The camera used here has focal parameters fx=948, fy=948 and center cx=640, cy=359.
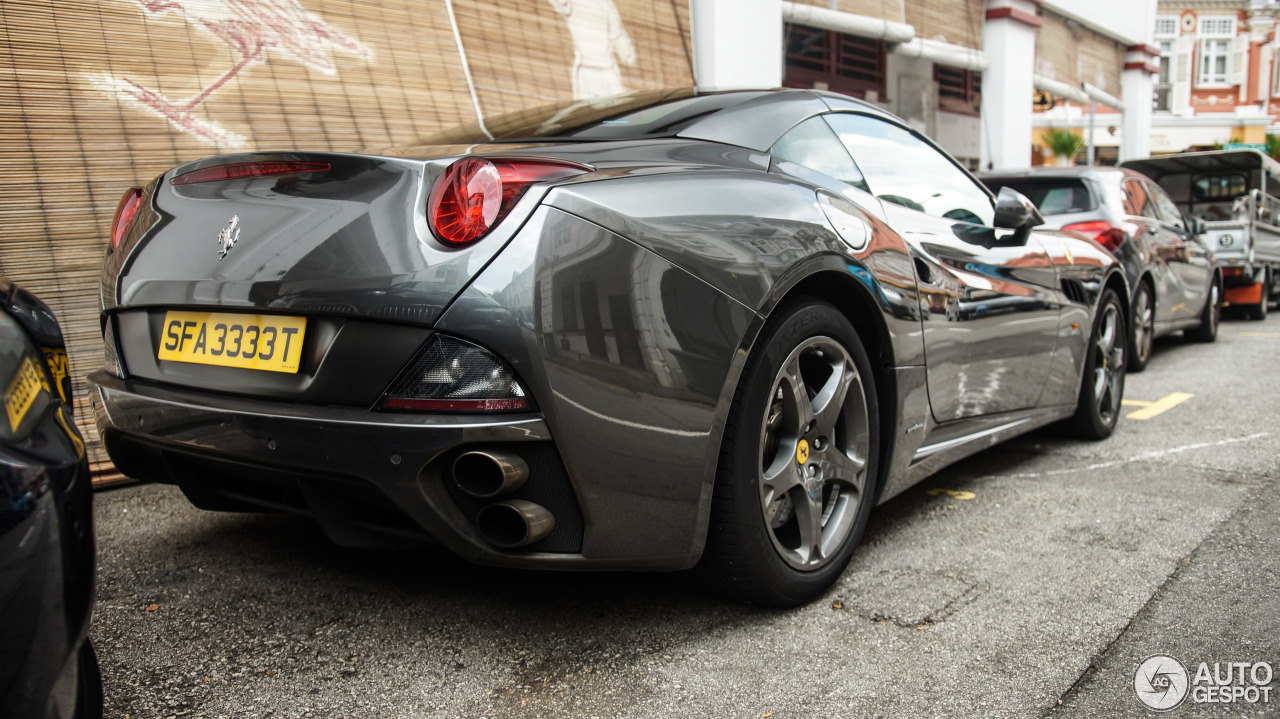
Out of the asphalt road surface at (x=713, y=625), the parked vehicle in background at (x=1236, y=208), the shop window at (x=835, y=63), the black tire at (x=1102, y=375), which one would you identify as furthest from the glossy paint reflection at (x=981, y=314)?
the shop window at (x=835, y=63)

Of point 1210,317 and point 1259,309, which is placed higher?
point 1210,317

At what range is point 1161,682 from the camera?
6.28 ft

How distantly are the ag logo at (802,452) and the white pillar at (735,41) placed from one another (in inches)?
197

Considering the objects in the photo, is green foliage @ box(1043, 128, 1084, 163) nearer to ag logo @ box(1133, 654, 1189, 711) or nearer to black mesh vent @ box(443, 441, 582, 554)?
ag logo @ box(1133, 654, 1189, 711)

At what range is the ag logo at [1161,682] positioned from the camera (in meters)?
1.84

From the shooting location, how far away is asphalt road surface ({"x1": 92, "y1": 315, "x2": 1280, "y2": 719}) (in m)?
1.86

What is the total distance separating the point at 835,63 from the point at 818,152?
11.4 meters

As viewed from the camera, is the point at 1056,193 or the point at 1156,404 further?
the point at 1056,193

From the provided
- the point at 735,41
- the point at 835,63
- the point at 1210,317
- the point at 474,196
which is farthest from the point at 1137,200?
the point at 835,63

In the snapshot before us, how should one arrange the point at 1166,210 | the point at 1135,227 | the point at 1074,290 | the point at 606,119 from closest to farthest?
the point at 606,119, the point at 1074,290, the point at 1135,227, the point at 1166,210

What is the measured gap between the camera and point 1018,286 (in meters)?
3.31

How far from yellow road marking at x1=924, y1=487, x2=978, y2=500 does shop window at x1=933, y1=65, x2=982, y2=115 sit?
13.8 m

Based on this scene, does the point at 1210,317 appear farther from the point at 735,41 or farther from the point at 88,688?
the point at 88,688

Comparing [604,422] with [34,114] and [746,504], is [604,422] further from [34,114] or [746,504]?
[34,114]
